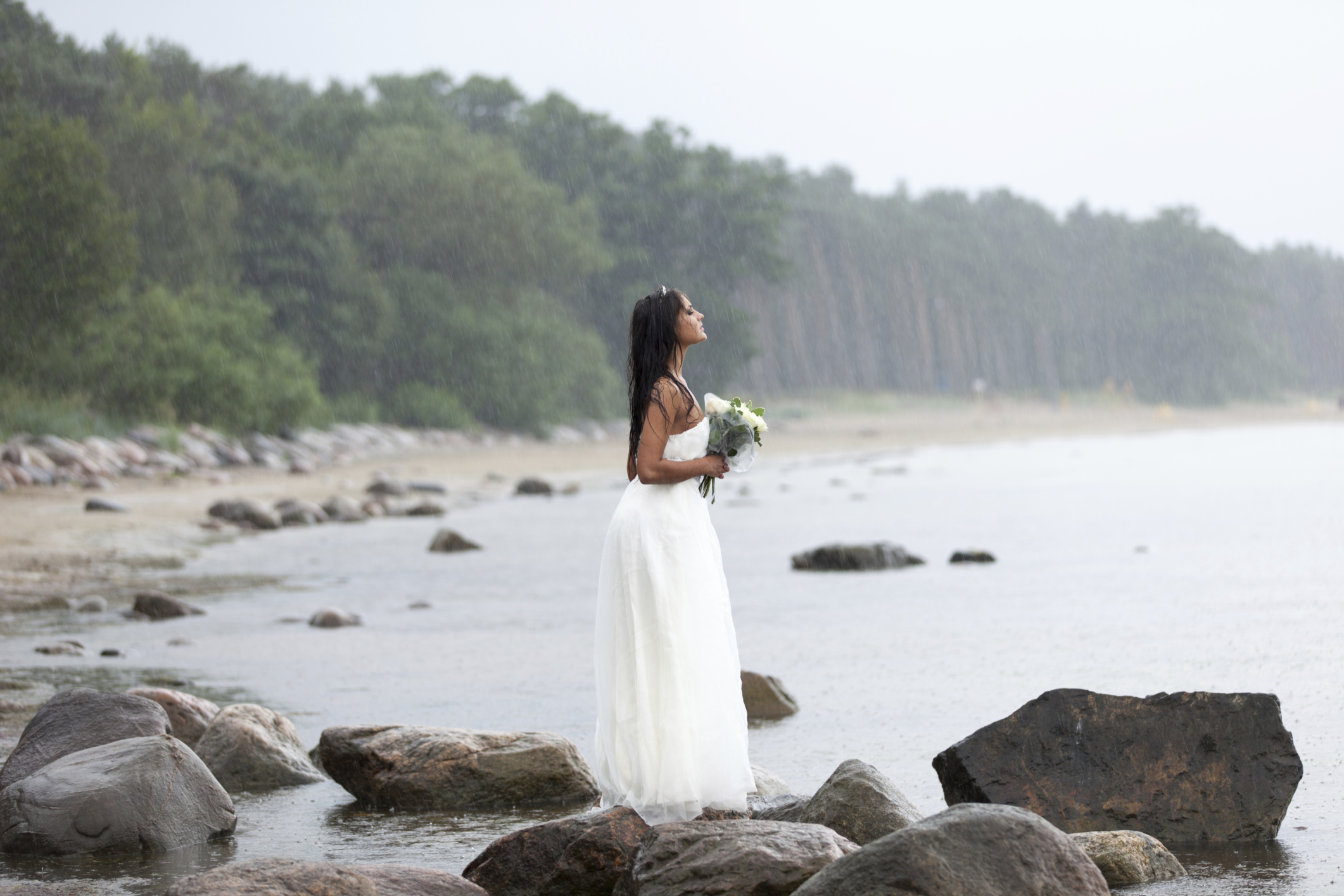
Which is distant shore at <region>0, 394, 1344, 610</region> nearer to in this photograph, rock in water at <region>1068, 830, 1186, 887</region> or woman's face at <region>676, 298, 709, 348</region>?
woman's face at <region>676, 298, 709, 348</region>

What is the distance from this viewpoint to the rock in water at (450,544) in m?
18.5

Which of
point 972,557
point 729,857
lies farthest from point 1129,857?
point 972,557

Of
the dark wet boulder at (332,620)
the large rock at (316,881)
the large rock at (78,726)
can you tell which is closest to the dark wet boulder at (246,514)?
the dark wet boulder at (332,620)

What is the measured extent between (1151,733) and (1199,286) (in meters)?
119

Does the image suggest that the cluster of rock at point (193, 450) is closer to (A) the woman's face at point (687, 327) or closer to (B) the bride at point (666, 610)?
(B) the bride at point (666, 610)

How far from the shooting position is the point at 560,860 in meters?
5.02

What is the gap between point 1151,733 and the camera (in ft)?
18.4

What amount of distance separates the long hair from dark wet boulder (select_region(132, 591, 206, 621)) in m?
8.29

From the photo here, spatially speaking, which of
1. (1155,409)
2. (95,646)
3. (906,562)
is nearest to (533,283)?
(906,562)

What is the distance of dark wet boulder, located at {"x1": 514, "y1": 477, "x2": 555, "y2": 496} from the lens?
29.8 metres

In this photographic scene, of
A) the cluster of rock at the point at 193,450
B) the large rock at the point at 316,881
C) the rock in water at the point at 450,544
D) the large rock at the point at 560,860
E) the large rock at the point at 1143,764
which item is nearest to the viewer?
the large rock at the point at 316,881

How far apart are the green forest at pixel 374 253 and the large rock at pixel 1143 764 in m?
27.5

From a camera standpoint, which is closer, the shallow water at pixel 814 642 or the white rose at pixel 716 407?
the white rose at pixel 716 407

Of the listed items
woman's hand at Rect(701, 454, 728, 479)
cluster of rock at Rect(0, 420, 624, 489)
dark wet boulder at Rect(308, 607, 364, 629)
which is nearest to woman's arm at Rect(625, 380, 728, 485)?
woman's hand at Rect(701, 454, 728, 479)
